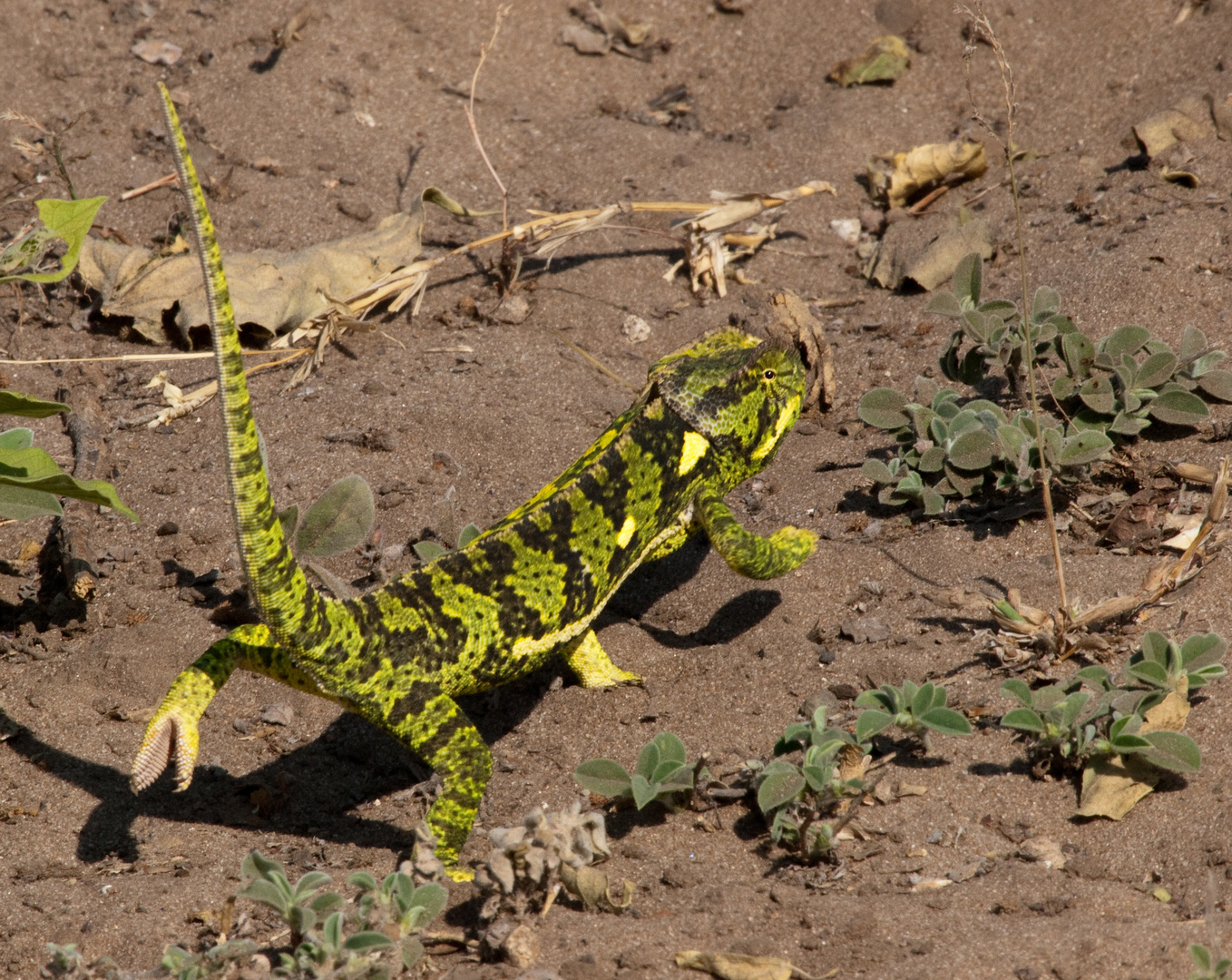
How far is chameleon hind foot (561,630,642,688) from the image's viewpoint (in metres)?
4.32

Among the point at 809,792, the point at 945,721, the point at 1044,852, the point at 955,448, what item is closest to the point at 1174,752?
the point at 1044,852

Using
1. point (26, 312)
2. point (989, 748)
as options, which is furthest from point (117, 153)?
point (989, 748)

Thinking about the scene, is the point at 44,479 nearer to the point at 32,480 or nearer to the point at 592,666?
the point at 32,480

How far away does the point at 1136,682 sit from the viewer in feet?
11.3

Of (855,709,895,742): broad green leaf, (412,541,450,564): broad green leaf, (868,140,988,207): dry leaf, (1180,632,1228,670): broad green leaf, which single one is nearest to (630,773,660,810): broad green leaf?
(855,709,895,742): broad green leaf

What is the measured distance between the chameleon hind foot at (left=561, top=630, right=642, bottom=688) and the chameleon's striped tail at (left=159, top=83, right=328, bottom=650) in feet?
4.31

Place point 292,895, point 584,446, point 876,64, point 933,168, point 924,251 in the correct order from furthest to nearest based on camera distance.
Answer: point 876,64 < point 933,168 < point 924,251 < point 584,446 < point 292,895

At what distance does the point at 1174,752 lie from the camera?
3.15m

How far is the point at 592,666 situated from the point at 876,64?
16.3 ft

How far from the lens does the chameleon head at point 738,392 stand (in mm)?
4316

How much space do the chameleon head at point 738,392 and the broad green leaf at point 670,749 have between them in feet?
4.42

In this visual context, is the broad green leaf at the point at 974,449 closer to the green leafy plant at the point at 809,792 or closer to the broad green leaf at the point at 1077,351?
the broad green leaf at the point at 1077,351

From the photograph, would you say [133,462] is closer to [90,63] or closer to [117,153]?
[117,153]

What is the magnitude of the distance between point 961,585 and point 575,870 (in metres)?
2.00
